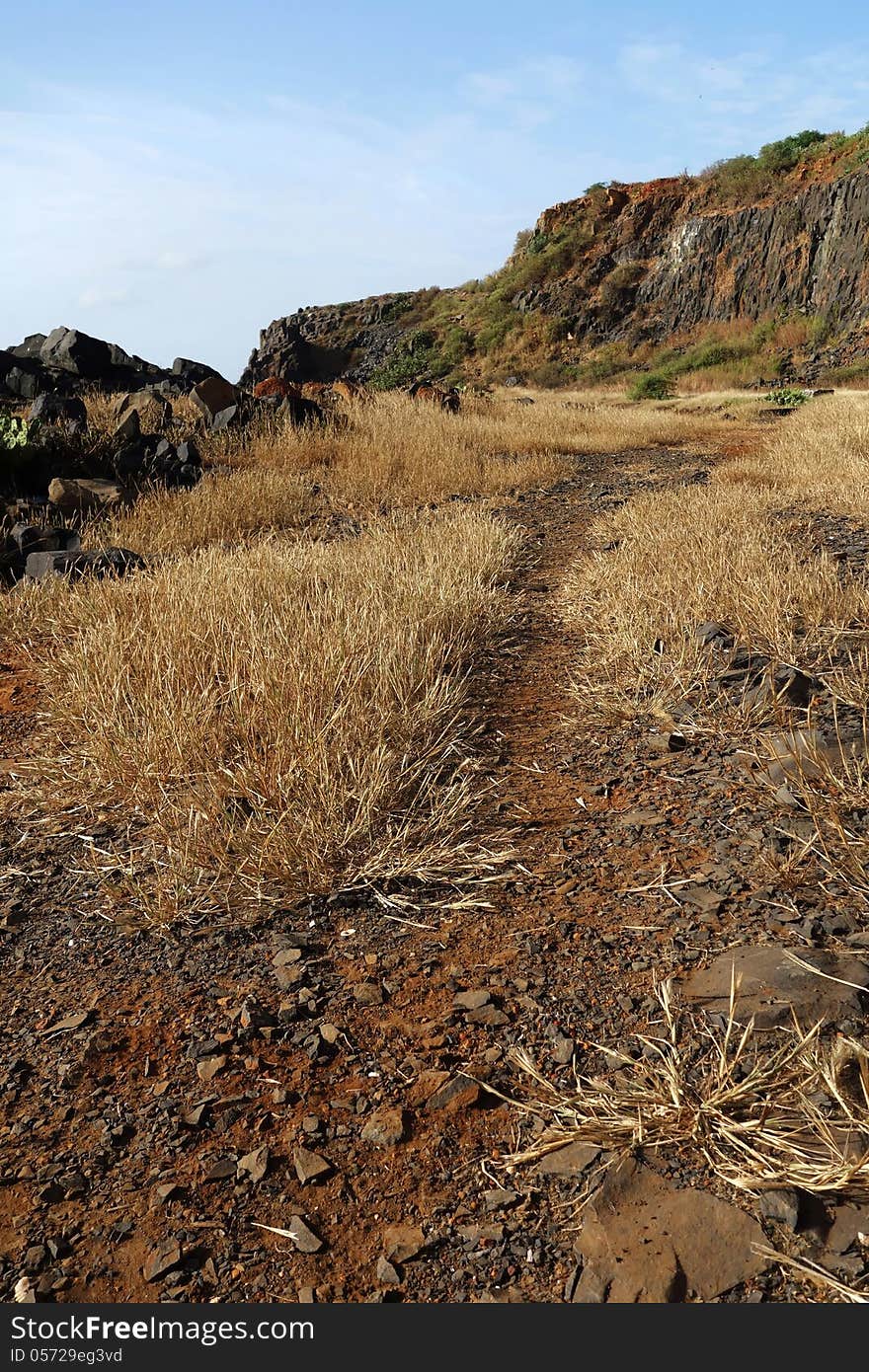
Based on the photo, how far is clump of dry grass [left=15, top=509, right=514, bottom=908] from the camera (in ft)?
9.58

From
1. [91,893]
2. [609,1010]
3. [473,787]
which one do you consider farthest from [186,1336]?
[473,787]

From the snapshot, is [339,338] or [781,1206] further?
[339,338]

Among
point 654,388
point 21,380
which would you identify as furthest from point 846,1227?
point 654,388

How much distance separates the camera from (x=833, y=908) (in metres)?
2.53

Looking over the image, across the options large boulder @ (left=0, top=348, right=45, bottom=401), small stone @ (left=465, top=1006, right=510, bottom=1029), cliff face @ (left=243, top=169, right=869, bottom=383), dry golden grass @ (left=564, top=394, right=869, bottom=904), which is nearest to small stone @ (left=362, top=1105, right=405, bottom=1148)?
small stone @ (left=465, top=1006, right=510, bottom=1029)

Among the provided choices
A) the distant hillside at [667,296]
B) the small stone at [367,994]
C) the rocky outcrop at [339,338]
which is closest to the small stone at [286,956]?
the small stone at [367,994]

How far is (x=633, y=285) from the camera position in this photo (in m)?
36.9

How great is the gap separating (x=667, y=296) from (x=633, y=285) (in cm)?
206

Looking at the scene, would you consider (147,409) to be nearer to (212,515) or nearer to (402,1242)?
(212,515)

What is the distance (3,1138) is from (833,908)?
198 cm

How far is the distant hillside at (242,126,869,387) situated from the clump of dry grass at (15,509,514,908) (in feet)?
76.3

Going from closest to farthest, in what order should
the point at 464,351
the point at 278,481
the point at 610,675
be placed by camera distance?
the point at 610,675, the point at 278,481, the point at 464,351

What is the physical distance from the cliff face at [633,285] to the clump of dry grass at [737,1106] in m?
27.6

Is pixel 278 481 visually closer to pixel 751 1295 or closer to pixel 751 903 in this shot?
pixel 751 903
